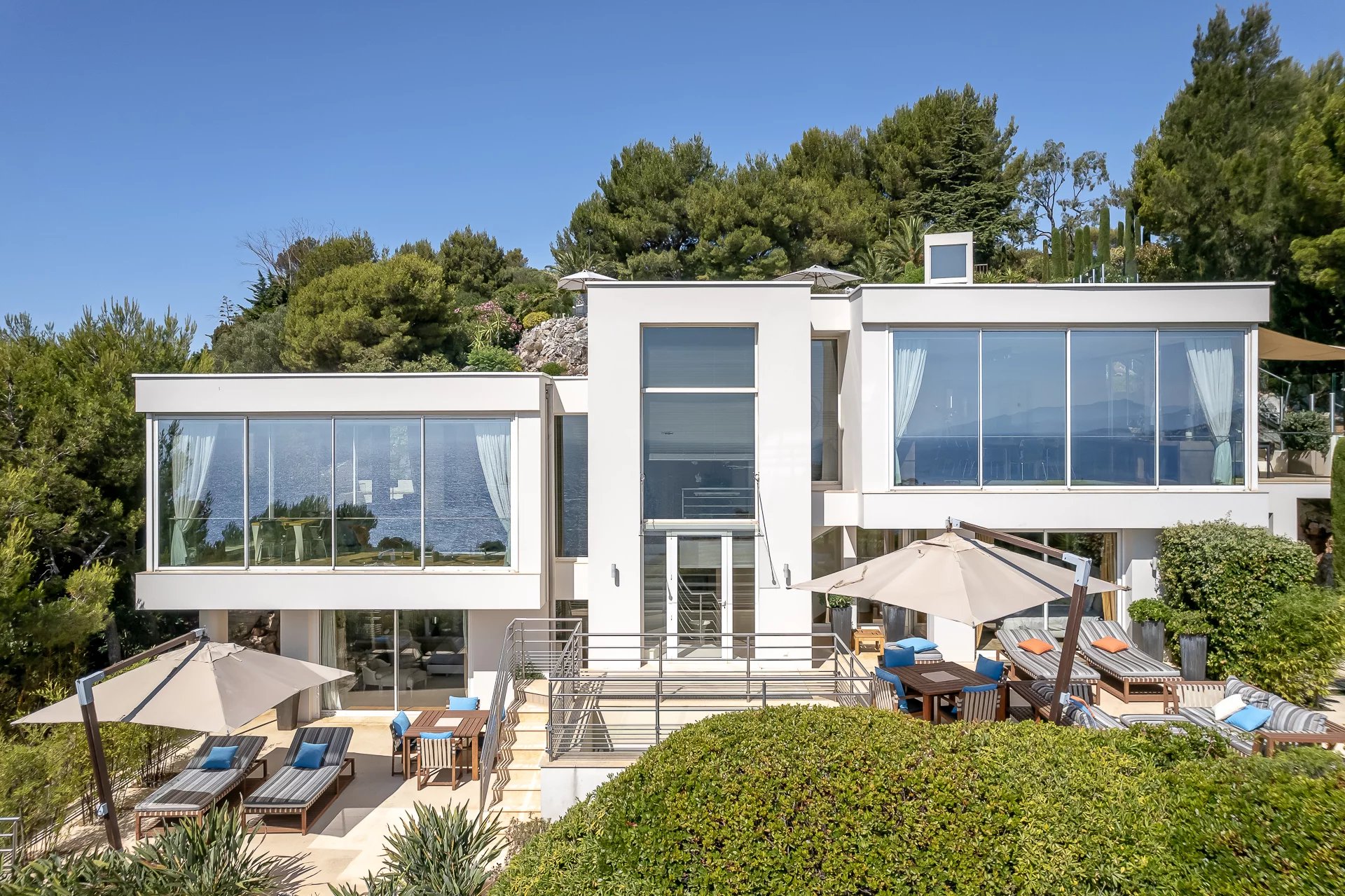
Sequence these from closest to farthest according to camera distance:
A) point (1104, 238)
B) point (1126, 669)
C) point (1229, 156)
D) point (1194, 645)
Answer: point (1126, 669)
point (1194, 645)
point (1229, 156)
point (1104, 238)

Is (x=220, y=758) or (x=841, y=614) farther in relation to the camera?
(x=841, y=614)

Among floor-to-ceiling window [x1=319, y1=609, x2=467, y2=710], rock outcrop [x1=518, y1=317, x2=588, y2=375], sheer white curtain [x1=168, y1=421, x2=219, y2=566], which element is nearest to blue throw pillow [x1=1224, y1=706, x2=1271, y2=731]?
floor-to-ceiling window [x1=319, y1=609, x2=467, y2=710]

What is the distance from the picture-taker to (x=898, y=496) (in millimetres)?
13492

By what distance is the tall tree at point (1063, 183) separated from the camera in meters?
50.3

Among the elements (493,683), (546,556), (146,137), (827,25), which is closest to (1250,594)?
(546,556)

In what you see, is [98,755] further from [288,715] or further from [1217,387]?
[1217,387]

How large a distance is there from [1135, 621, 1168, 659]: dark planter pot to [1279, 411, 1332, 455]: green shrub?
28.6 feet

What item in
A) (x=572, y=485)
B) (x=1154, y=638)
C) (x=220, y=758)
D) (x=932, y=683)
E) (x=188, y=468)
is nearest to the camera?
(x=932, y=683)

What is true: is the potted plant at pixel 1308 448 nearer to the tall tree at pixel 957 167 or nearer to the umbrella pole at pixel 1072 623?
the umbrella pole at pixel 1072 623

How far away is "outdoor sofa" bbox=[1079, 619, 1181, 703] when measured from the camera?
1198cm

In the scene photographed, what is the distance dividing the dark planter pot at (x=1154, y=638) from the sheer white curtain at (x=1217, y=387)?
306 cm

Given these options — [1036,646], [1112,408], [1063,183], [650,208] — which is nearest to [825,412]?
[1112,408]

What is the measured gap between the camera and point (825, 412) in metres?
15.5

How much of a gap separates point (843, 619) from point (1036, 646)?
3.51 metres
